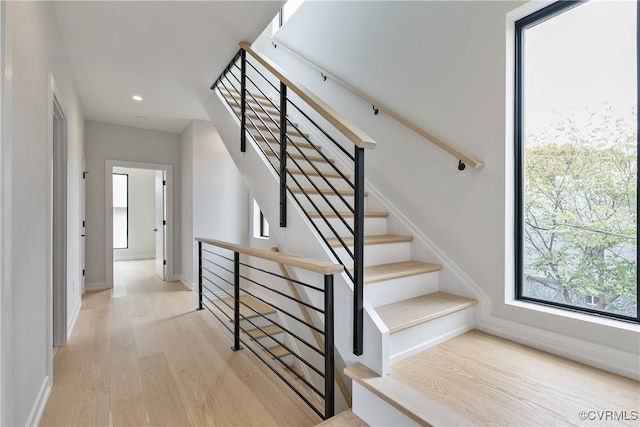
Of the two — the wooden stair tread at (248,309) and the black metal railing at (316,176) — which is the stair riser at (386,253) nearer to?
the black metal railing at (316,176)

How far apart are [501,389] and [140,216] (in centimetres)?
868

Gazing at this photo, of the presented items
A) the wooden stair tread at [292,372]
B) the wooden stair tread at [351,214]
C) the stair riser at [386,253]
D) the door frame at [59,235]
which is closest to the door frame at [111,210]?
the door frame at [59,235]

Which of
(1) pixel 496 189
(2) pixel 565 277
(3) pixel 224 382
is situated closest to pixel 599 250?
(2) pixel 565 277

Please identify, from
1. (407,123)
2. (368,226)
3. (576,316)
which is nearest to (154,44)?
(407,123)

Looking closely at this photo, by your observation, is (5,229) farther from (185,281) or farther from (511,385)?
(185,281)

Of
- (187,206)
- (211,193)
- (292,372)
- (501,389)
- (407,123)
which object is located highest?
(407,123)

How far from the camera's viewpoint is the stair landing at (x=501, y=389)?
1213mm

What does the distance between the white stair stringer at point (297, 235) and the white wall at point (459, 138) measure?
999mm

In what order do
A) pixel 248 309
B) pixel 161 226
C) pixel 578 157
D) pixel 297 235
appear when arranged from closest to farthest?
pixel 578 157
pixel 297 235
pixel 248 309
pixel 161 226

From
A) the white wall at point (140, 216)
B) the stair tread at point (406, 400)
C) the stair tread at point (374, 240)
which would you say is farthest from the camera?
the white wall at point (140, 216)

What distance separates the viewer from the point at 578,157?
180 centimetres

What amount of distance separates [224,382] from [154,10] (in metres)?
2.63

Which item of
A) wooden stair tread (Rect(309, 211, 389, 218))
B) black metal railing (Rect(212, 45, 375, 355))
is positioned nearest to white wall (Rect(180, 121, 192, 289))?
black metal railing (Rect(212, 45, 375, 355))

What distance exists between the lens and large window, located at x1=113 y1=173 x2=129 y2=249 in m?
7.83
